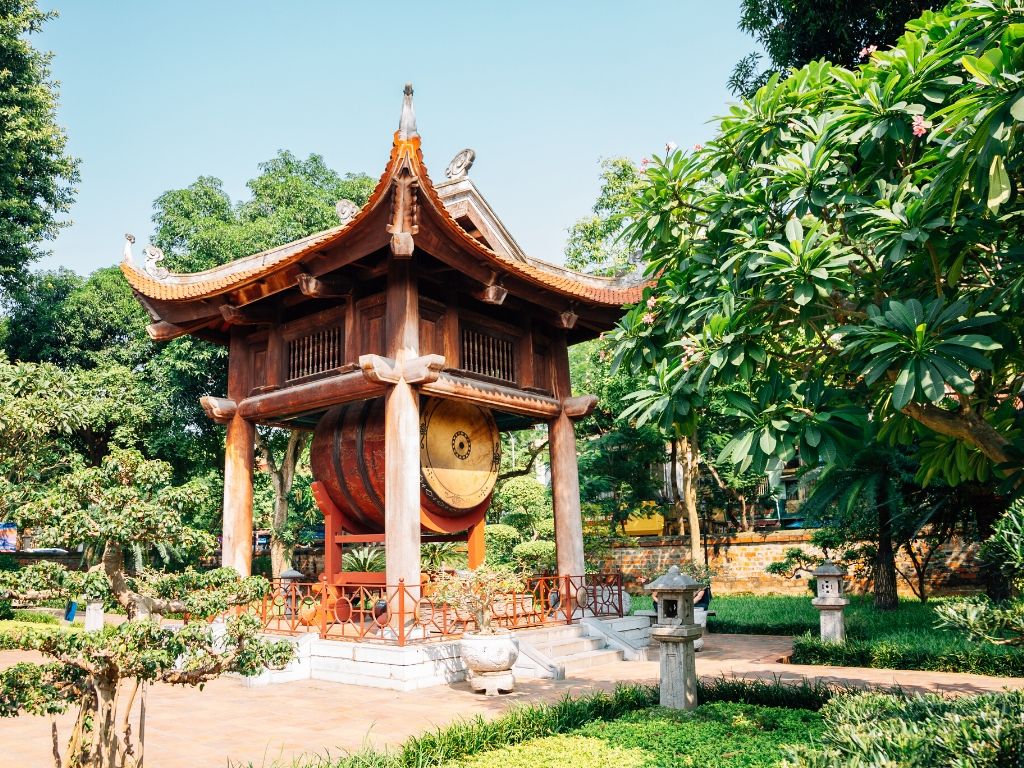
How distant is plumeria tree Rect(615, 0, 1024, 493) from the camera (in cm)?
488

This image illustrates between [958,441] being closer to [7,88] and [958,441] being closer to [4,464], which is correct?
[4,464]

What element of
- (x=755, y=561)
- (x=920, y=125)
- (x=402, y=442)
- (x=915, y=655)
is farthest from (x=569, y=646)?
(x=755, y=561)

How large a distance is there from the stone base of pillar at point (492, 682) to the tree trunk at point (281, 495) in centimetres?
1504

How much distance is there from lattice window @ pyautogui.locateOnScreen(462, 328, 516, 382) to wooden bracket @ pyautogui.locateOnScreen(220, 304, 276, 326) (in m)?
3.43

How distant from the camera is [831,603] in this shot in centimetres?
1270

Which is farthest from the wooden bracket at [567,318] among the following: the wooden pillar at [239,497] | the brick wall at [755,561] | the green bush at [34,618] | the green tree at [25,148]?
the green tree at [25,148]

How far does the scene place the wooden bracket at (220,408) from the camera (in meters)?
13.0

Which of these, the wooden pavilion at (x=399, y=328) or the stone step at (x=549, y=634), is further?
the stone step at (x=549, y=634)

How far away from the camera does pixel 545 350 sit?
14.1 metres

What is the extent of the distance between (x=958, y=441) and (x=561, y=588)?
765cm

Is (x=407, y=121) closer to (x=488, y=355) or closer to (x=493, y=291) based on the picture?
(x=493, y=291)

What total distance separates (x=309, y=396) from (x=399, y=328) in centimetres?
204

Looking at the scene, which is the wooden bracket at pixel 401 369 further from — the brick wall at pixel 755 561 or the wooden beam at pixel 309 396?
the brick wall at pixel 755 561

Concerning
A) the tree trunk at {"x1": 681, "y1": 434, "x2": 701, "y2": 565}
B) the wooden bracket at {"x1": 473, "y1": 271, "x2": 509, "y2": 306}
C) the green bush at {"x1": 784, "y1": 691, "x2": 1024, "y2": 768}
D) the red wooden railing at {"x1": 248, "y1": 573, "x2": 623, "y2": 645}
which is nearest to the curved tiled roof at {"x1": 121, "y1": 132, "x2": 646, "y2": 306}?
the wooden bracket at {"x1": 473, "y1": 271, "x2": 509, "y2": 306}
